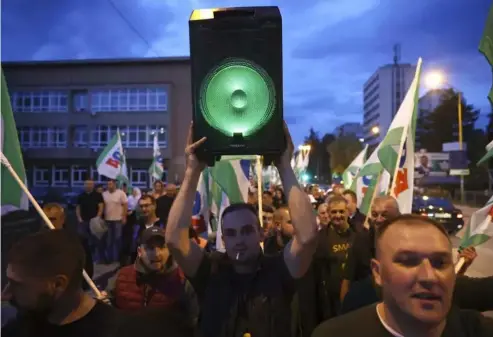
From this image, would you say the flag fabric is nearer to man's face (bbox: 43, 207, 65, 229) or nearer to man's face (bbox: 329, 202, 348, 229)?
man's face (bbox: 329, 202, 348, 229)

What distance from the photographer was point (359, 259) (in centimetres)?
428

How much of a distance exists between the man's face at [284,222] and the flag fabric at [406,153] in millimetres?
1611

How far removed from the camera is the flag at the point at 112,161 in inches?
549

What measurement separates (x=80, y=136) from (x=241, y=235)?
5446 centimetres

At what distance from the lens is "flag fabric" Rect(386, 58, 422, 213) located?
679 centimetres

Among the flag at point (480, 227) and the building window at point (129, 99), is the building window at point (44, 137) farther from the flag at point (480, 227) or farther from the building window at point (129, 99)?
the flag at point (480, 227)

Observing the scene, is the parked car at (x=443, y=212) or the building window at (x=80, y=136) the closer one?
the parked car at (x=443, y=212)

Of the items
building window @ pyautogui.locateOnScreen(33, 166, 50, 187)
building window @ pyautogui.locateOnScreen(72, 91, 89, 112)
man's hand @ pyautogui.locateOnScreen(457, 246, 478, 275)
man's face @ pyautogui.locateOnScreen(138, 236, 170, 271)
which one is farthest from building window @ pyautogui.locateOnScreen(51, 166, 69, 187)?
man's hand @ pyautogui.locateOnScreen(457, 246, 478, 275)

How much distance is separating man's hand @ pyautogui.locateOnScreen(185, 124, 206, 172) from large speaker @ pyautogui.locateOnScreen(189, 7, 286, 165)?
0.20 ft

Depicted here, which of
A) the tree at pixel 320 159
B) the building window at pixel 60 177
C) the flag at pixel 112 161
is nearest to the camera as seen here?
the flag at pixel 112 161

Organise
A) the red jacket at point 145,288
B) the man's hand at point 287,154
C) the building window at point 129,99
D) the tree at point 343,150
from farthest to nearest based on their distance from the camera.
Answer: the tree at point 343,150
the building window at point 129,99
the red jacket at point 145,288
the man's hand at point 287,154

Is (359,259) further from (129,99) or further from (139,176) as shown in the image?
(129,99)

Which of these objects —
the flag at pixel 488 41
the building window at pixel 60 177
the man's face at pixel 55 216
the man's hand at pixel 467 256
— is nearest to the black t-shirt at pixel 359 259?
the man's hand at pixel 467 256

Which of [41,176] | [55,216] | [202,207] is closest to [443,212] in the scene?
[202,207]
